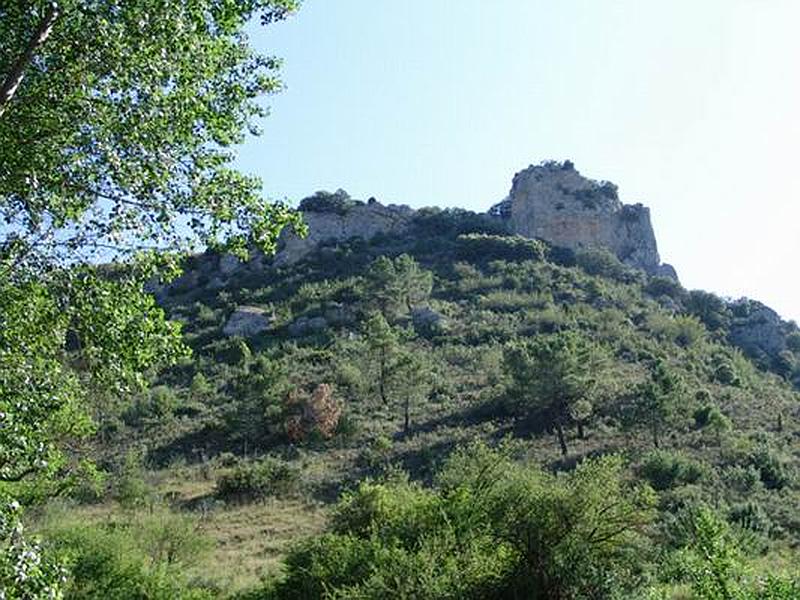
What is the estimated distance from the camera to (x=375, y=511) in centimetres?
2364

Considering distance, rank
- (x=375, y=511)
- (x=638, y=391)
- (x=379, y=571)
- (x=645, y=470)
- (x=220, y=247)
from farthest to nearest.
Answer: (x=638, y=391) < (x=645, y=470) < (x=375, y=511) < (x=379, y=571) < (x=220, y=247)

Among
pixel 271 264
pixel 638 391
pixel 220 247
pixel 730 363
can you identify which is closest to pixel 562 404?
pixel 638 391

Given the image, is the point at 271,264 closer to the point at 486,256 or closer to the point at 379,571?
the point at 486,256

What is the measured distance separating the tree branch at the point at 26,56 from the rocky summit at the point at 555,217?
81731 millimetres

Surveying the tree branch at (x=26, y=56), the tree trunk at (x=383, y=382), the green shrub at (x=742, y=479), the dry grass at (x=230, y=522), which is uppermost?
the tree branch at (x=26, y=56)

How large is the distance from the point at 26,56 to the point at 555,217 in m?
89.7

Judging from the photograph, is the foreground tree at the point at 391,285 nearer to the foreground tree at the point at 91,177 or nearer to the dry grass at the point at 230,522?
the dry grass at the point at 230,522

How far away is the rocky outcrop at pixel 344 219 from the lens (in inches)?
3615

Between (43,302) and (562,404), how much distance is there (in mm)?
39177

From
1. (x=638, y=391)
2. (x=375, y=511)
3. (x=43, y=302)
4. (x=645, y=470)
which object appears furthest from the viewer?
(x=638, y=391)

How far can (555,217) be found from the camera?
93.3 m

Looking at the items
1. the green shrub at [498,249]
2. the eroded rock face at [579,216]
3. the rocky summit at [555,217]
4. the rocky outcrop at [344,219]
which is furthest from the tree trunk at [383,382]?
the eroded rock face at [579,216]

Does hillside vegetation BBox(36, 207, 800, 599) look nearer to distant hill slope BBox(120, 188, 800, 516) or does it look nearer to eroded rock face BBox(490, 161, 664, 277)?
distant hill slope BBox(120, 188, 800, 516)

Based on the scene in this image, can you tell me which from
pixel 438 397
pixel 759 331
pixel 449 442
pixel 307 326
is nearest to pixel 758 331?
pixel 759 331
